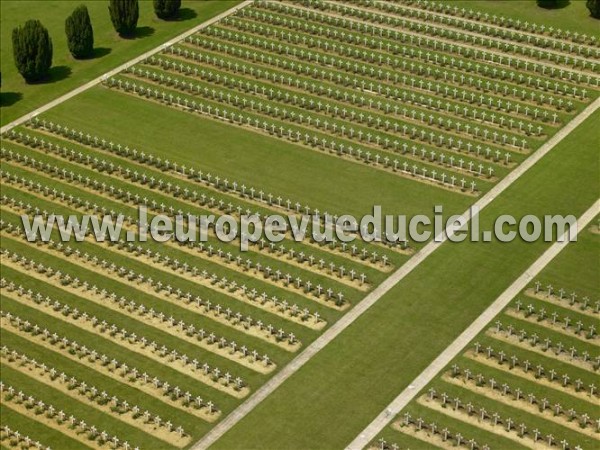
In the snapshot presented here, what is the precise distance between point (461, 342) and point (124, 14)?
217 feet

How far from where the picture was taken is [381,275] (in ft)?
322

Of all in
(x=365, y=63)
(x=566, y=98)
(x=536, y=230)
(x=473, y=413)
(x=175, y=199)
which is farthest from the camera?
(x=365, y=63)

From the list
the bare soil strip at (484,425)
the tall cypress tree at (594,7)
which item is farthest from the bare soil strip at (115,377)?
the tall cypress tree at (594,7)

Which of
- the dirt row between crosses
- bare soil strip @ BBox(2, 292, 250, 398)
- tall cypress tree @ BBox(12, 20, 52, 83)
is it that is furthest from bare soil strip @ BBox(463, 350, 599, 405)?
tall cypress tree @ BBox(12, 20, 52, 83)

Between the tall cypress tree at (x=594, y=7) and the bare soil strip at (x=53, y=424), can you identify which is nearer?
the bare soil strip at (x=53, y=424)

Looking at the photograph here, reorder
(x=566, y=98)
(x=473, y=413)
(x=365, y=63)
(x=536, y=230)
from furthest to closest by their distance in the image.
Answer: (x=365, y=63), (x=566, y=98), (x=536, y=230), (x=473, y=413)

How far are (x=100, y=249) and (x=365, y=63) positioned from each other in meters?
40.3

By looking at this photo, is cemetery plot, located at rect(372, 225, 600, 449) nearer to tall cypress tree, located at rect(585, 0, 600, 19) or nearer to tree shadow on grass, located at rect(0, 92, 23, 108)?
tall cypress tree, located at rect(585, 0, 600, 19)

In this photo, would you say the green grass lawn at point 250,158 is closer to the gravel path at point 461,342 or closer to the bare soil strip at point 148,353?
the gravel path at point 461,342

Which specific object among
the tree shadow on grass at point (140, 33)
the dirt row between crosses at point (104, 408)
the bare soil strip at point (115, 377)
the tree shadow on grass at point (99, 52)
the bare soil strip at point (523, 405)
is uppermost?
the tree shadow on grass at point (140, 33)

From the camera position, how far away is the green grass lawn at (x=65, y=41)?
13150 centimetres

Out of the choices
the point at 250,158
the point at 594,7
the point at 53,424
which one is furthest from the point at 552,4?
the point at 53,424

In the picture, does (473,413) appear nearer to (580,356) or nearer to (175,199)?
(580,356)

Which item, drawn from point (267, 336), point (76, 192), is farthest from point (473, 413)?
point (76, 192)
